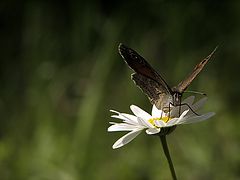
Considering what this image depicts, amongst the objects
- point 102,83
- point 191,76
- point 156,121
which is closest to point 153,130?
point 156,121

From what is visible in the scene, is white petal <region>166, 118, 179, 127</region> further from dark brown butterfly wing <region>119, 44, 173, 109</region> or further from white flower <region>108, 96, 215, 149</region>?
dark brown butterfly wing <region>119, 44, 173, 109</region>

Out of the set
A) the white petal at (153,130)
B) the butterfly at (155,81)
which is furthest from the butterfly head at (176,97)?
the white petal at (153,130)

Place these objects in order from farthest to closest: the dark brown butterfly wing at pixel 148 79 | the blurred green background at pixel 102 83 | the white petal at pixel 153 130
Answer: the blurred green background at pixel 102 83, the dark brown butterfly wing at pixel 148 79, the white petal at pixel 153 130

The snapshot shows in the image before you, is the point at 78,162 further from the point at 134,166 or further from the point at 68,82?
the point at 68,82

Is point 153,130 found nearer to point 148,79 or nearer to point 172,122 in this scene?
point 172,122

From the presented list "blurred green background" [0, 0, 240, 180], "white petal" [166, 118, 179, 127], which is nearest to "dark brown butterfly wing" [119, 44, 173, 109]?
"white petal" [166, 118, 179, 127]

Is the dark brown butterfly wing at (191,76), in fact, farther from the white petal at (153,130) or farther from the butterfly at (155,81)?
the white petal at (153,130)
